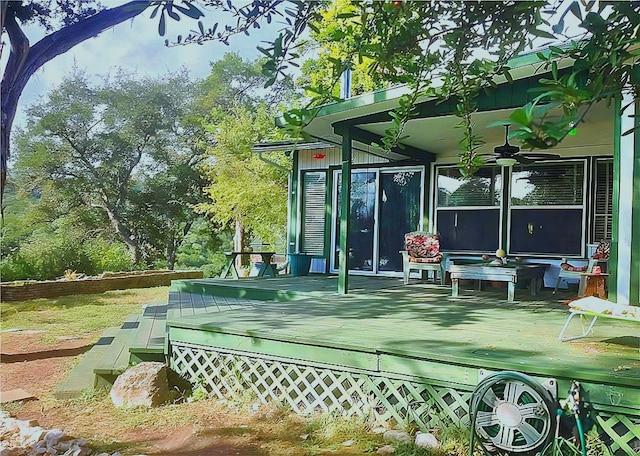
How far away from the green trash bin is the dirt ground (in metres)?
5.31

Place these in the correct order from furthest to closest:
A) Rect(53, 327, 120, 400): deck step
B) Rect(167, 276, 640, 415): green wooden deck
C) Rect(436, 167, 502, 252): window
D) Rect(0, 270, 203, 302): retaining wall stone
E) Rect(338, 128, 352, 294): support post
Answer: Rect(0, 270, 203, 302): retaining wall stone
Rect(436, 167, 502, 252): window
Rect(338, 128, 352, 294): support post
Rect(53, 327, 120, 400): deck step
Rect(167, 276, 640, 415): green wooden deck

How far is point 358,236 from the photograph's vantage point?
30.5 ft

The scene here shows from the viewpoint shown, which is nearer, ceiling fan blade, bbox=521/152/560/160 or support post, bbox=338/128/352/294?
support post, bbox=338/128/352/294

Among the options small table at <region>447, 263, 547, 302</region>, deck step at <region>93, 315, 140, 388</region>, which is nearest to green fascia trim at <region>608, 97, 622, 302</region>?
small table at <region>447, 263, 547, 302</region>

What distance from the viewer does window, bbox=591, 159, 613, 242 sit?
7297 mm

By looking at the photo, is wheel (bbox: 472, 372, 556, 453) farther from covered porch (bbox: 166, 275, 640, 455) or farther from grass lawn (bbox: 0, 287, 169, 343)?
grass lawn (bbox: 0, 287, 169, 343)

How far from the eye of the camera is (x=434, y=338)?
11.6 ft

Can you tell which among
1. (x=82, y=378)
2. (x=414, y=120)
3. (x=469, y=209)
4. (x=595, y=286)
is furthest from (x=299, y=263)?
(x=82, y=378)

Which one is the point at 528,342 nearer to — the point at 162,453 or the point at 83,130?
the point at 162,453

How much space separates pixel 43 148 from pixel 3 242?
3.71 metres

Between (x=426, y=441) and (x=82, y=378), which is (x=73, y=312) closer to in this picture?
(x=82, y=378)

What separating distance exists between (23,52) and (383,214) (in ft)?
19.5

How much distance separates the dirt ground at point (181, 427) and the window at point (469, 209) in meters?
5.61

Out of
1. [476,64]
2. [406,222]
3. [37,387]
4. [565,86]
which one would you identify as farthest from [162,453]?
[406,222]
